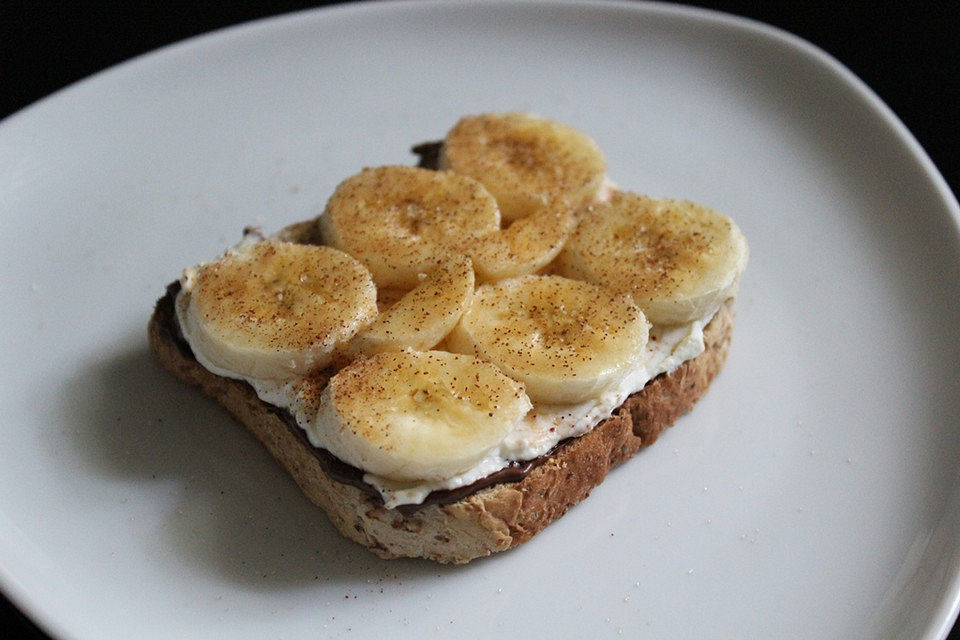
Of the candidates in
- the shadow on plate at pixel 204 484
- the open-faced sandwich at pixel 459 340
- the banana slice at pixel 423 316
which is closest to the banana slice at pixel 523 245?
the open-faced sandwich at pixel 459 340

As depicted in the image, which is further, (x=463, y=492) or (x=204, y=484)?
(x=204, y=484)

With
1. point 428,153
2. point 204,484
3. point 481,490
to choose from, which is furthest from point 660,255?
point 204,484

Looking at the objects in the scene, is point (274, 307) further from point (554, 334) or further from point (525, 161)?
point (525, 161)

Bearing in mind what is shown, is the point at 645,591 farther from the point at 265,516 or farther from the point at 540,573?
the point at 265,516

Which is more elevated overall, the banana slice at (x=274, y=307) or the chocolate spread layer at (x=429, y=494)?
the banana slice at (x=274, y=307)

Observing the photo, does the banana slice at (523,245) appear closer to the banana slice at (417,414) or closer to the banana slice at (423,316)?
the banana slice at (423,316)

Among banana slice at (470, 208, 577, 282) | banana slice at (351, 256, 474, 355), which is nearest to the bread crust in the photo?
banana slice at (351, 256, 474, 355)
